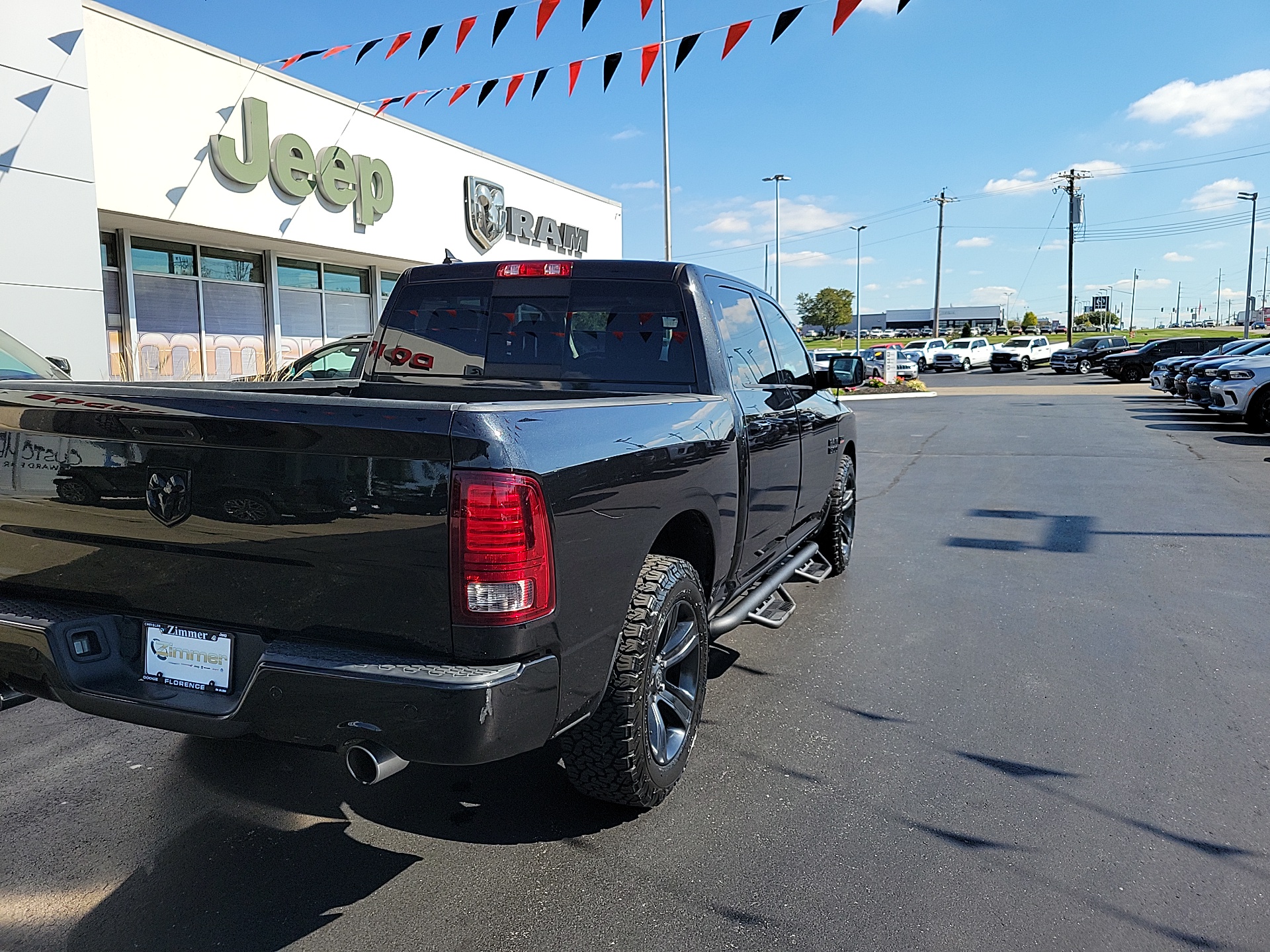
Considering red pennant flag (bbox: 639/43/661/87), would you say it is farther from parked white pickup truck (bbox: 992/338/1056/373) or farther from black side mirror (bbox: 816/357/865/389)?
parked white pickup truck (bbox: 992/338/1056/373)

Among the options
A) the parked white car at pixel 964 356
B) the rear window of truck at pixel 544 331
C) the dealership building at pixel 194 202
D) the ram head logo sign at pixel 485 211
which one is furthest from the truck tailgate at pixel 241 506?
the parked white car at pixel 964 356

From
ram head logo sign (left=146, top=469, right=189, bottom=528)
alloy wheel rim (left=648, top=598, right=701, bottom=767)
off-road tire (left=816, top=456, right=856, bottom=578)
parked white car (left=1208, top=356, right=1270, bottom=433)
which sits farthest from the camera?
parked white car (left=1208, top=356, right=1270, bottom=433)

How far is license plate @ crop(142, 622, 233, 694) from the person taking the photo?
2.51 meters

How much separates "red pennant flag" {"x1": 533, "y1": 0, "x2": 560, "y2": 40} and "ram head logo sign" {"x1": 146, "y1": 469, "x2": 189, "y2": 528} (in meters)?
7.36

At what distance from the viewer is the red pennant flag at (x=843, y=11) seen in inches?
297

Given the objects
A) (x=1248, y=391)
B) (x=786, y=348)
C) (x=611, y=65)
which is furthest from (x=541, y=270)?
(x=1248, y=391)

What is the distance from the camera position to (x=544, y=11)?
28.1 ft

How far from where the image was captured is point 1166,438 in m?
15.9

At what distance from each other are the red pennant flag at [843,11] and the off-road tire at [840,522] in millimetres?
3841

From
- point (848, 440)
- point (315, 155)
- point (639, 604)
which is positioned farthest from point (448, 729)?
point (315, 155)

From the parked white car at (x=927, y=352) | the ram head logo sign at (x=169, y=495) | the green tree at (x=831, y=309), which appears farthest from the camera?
the green tree at (x=831, y=309)

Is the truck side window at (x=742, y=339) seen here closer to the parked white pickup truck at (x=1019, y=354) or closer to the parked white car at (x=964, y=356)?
the parked white pickup truck at (x=1019, y=354)

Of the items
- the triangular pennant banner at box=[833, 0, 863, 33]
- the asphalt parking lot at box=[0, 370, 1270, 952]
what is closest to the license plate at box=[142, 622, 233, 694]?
the asphalt parking lot at box=[0, 370, 1270, 952]

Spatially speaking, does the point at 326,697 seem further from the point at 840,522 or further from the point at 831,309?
the point at 831,309
